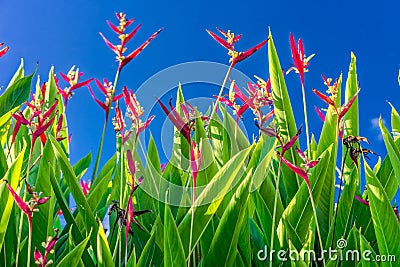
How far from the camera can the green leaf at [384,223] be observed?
39.3 inches

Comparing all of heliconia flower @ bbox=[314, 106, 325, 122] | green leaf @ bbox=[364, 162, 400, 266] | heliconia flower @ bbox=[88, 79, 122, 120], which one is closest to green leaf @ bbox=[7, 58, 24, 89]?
heliconia flower @ bbox=[88, 79, 122, 120]

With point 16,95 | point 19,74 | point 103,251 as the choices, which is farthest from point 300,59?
point 19,74

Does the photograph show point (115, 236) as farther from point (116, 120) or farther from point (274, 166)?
point (274, 166)

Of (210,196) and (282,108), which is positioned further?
(282,108)

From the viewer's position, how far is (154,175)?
4.58 ft

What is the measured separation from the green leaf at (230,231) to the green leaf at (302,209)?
157 millimetres

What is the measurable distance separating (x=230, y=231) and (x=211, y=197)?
→ 77mm

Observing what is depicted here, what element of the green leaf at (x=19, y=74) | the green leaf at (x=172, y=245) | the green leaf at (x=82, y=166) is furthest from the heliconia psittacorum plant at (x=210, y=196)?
the green leaf at (x=19, y=74)

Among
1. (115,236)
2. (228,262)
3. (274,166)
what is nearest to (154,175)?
(115,236)

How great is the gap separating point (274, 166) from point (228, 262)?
21.9 inches

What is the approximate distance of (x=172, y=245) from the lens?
35.1 inches
